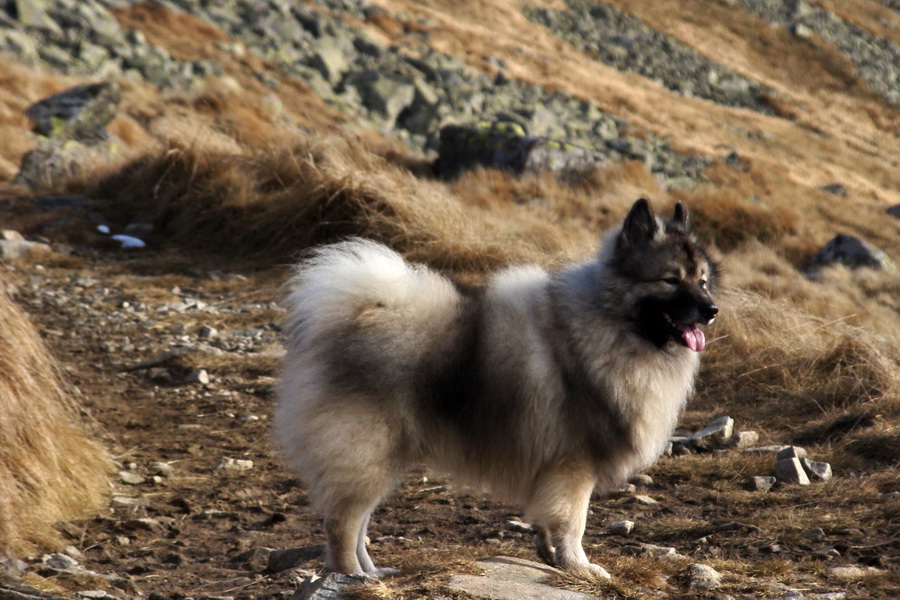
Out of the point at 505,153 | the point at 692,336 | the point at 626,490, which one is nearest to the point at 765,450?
the point at 626,490

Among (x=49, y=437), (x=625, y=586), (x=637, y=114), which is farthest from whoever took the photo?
(x=637, y=114)

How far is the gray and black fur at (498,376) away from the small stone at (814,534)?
993 millimetres

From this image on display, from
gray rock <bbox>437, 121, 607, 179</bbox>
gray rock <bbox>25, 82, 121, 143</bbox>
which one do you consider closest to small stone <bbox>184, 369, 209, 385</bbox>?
gray rock <bbox>437, 121, 607, 179</bbox>

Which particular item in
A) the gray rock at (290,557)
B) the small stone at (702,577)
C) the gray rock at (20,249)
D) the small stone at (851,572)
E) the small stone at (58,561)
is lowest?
the gray rock at (20,249)

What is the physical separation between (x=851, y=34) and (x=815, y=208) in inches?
1543

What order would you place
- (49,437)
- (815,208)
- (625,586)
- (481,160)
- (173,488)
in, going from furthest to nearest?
(815,208) < (481,160) < (173,488) < (49,437) < (625,586)

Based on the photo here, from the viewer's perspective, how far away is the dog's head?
159 inches

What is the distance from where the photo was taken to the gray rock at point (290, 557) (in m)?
4.21

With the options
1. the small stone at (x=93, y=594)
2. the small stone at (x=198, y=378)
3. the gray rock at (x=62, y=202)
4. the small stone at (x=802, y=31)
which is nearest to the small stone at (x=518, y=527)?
the small stone at (x=93, y=594)

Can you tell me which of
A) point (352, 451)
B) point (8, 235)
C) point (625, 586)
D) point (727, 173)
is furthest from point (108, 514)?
point (727, 173)

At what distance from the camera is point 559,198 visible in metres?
15.0

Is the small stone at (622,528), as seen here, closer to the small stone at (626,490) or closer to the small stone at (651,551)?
the small stone at (651,551)

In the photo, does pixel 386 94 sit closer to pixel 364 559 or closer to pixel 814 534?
pixel 814 534

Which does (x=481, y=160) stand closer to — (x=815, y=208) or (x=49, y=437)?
(x=815, y=208)
